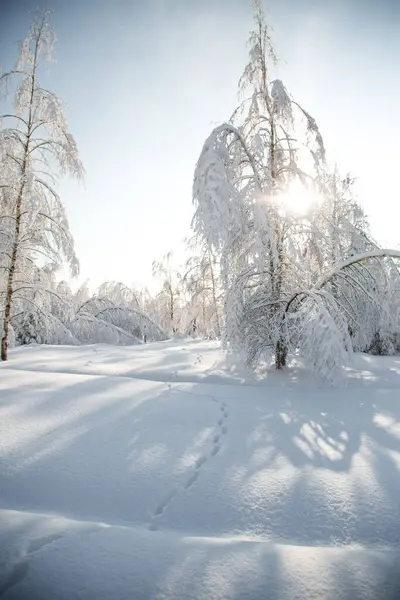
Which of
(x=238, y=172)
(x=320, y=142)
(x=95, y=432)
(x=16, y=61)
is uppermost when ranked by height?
(x=16, y=61)

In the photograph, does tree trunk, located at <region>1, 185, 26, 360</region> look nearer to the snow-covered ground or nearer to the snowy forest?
the snowy forest

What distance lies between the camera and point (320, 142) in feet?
19.8

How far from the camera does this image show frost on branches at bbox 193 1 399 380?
5.22 metres

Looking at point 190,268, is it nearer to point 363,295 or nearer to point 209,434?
point 363,295

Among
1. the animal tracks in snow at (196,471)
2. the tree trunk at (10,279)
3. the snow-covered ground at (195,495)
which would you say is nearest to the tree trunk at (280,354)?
the snow-covered ground at (195,495)

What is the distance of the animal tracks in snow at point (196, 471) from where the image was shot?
199 cm

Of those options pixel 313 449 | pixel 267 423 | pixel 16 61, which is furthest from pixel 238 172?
pixel 16 61

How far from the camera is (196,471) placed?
2490 mm

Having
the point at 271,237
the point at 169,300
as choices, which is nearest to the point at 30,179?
the point at 271,237

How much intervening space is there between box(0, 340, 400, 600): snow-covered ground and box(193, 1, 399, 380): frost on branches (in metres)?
1.57

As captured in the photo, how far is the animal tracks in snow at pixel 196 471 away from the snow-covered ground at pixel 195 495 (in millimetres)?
11

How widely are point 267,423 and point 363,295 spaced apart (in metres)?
3.64

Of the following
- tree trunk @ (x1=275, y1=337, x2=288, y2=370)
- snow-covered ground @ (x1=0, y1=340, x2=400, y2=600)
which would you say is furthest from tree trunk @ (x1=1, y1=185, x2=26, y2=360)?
tree trunk @ (x1=275, y1=337, x2=288, y2=370)

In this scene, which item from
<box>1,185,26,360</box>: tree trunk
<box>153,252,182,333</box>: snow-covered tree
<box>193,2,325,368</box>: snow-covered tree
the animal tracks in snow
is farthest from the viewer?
<box>153,252,182,333</box>: snow-covered tree
